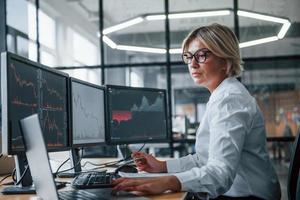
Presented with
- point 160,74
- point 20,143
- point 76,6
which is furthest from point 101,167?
point 76,6

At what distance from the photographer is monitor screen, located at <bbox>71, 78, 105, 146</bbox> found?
6.40 feet

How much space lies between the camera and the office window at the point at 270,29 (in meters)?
5.67

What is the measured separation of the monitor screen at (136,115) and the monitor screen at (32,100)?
583 millimetres

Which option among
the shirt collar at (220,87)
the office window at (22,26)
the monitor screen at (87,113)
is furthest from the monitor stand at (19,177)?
the office window at (22,26)

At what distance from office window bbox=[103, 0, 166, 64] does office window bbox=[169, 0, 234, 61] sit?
156mm

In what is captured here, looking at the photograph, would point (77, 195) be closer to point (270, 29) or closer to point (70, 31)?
point (270, 29)

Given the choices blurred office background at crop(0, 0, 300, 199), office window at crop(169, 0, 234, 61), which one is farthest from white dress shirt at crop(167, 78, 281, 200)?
office window at crop(169, 0, 234, 61)

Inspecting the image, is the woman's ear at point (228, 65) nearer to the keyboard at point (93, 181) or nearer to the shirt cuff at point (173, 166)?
the shirt cuff at point (173, 166)

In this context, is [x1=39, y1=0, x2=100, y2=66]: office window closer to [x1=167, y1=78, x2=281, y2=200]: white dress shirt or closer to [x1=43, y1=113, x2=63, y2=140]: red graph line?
[x1=43, y1=113, x2=63, y2=140]: red graph line

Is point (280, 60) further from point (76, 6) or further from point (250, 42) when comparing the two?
point (76, 6)

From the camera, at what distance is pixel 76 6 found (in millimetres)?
6574

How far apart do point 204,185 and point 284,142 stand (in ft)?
14.5

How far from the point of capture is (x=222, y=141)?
1.34 m

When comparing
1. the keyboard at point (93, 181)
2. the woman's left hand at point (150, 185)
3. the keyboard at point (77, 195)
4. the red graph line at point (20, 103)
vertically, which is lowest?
the keyboard at point (77, 195)
